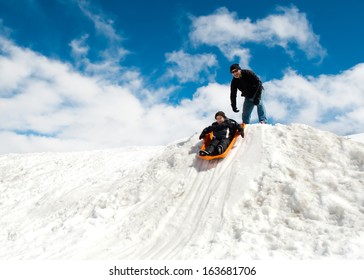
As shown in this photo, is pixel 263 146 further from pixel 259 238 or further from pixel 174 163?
pixel 259 238

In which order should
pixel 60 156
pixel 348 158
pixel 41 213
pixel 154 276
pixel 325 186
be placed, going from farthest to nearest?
pixel 60 156 < pixel 41 213 < pixel 348 158 < pixel 325 186 < pixel 154 276

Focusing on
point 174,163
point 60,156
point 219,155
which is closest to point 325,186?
point 219,155

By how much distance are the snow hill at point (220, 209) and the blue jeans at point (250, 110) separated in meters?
0.98

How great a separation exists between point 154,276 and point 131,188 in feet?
14.4

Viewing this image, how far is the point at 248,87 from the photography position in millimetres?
10750

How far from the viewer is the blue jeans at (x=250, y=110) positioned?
10906 millimetres

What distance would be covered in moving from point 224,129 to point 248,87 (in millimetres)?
1822

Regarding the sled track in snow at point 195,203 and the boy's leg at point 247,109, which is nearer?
the sled track in snow at point 195,203

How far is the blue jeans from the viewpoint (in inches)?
429

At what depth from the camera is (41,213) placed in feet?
34.5

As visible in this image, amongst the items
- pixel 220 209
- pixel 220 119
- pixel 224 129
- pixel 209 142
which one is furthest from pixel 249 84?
pixel 220 209

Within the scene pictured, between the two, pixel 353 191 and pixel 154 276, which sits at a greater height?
pixel 353 191

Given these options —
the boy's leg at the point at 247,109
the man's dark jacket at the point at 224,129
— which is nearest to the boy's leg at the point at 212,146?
the man's dark jacket at the point at 224,129

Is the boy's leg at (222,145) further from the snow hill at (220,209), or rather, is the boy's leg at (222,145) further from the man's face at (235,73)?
the man's face at (235,73)
